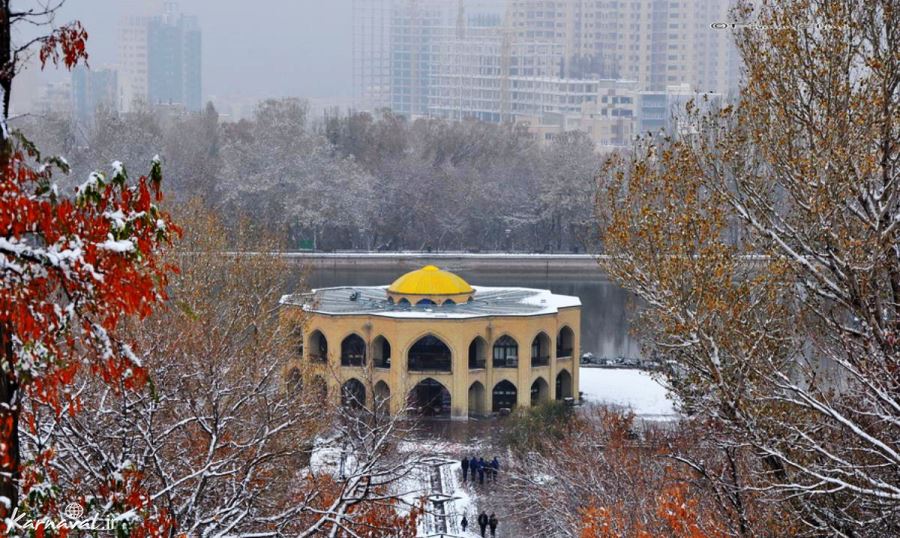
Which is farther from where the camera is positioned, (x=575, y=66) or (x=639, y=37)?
(x=575, y=66)

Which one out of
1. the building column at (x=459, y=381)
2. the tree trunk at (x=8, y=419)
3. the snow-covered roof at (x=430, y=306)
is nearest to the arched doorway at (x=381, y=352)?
the snow-covered roof at (x=430, y=306)

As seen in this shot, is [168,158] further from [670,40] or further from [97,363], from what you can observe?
[670,40]

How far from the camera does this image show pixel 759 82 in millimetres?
10922

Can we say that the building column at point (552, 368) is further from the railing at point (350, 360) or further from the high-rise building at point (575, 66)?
the high-rise building at point (575, 66)

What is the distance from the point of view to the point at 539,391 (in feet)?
99.1

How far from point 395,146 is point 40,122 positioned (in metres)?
15.6

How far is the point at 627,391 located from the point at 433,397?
15.0 feet

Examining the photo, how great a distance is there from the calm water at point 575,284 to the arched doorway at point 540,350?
8713 mm

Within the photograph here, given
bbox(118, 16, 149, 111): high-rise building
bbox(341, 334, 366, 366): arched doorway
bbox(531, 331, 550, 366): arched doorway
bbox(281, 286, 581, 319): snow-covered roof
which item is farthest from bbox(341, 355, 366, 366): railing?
bbox(118, 16, 149, 111): high-rise building

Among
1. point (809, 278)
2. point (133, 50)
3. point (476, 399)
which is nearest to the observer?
point (809, 278)

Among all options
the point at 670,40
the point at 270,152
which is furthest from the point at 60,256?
the point at 670,40

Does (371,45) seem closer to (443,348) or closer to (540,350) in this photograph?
(540,350)

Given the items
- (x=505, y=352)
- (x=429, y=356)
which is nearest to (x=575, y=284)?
(x=505, y=352)

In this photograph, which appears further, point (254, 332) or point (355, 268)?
point (355, 268)
